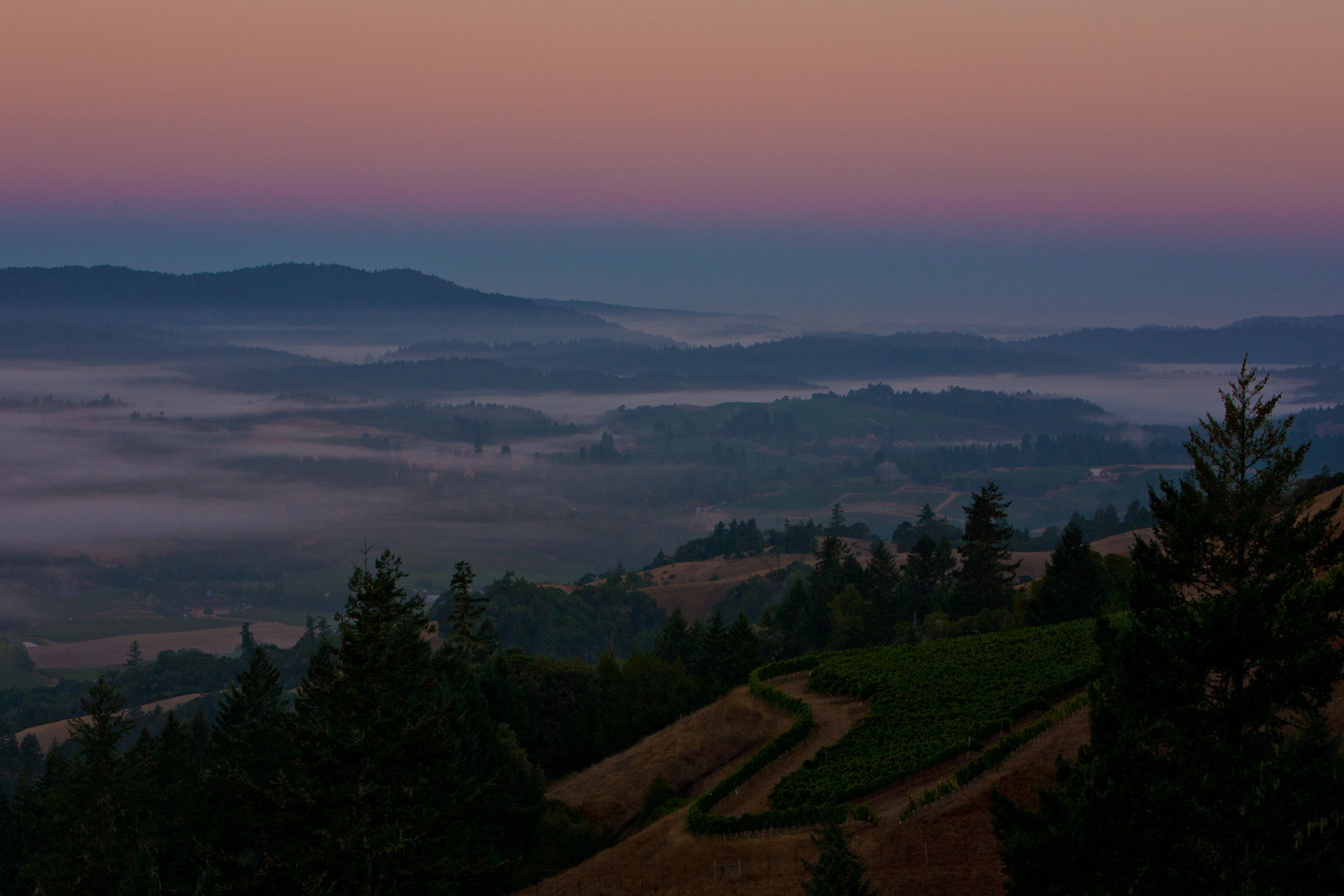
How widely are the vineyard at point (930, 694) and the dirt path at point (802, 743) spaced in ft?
2.69

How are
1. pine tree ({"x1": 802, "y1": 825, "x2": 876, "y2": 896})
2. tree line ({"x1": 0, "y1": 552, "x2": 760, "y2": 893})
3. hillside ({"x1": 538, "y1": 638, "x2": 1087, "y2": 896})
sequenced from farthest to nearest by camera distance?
hillside ({"x1": 538, "y1": 638, "x2": 1087, "y2": 896}) → tree line ({"x1": 0, "y1": 552, "x2": 760, "y2": 893}) → pine tree ({"x1": 802, "y1": 825, "x2": 876, "y2": 896})

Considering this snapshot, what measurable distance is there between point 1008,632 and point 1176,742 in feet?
127

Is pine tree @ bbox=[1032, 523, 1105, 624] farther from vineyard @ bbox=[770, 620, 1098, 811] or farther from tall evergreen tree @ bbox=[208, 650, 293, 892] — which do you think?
tall evergreen tree @ bbox=[208, 650, 293, 892]

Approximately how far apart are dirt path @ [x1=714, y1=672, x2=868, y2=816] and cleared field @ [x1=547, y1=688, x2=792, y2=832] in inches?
78.9

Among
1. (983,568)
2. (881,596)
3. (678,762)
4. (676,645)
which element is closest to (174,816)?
(678,762)

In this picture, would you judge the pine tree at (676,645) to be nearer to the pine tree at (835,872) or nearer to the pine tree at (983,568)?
the pine tree at (983,568)

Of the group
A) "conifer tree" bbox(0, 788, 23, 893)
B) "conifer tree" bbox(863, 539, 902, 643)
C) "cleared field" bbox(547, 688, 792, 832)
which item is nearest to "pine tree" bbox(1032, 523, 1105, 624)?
"conifer tree" bbox(863, 539, 902, 643)

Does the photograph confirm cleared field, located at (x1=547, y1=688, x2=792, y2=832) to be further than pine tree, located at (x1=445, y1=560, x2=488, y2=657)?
No

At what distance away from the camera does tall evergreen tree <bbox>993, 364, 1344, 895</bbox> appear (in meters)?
18.1

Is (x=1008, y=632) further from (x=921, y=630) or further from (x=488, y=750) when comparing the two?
(x=488, y=750)

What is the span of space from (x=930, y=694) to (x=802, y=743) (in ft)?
22.1

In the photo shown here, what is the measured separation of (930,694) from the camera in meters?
47.8

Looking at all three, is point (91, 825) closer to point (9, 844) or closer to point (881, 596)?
point (9, 844)

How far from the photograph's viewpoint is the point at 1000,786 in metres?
31.8
